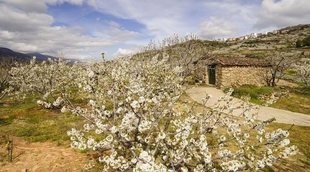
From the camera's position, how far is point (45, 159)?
1925 cm

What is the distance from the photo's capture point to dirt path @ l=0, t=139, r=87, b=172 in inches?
716

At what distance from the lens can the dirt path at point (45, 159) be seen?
18191 millimetres

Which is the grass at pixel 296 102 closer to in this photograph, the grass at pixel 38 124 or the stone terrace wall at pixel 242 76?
the stone terrace wall at pixel 242 76

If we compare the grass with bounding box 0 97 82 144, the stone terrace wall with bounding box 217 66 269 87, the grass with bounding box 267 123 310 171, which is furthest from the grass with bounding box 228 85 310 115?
the grass with bounding box 0 97 82 144

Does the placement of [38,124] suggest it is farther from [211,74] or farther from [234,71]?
[211,74]

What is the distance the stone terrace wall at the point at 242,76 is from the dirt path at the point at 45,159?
35317mm

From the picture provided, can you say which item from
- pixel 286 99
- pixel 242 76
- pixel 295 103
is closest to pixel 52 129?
pixel 295 103

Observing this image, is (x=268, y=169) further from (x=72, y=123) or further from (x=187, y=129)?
(x=72, y=123)

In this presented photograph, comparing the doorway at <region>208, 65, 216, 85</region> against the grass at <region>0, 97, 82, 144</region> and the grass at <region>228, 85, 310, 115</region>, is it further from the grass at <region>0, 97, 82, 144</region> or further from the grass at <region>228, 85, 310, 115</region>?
the grass at <region>0, 97, 82, 144</region>

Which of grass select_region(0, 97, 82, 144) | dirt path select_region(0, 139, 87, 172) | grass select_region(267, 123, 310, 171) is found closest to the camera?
dirt path select_region(0, 139, 87, 172)

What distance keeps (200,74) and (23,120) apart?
33.4 meters

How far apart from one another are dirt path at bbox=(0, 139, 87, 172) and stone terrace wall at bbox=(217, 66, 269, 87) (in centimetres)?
3532

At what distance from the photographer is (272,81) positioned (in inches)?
2251

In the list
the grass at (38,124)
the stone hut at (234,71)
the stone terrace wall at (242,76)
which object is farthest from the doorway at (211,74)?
the grass at (38,124)
